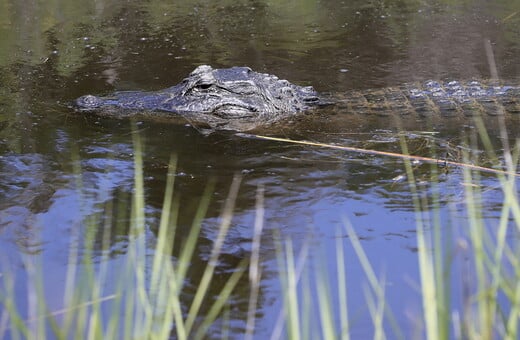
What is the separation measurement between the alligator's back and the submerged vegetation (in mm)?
1530

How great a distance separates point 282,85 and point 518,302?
467cm

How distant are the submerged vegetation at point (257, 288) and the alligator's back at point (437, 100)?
1.53 meters

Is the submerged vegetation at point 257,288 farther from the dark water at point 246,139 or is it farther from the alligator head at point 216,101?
the alligator head at point 216,101

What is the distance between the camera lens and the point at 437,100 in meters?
6.17

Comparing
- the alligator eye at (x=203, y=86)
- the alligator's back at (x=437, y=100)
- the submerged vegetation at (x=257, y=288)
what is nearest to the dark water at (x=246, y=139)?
the submerged vegetation at (x=257, y=288)

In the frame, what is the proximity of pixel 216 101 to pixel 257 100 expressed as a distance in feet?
1.16

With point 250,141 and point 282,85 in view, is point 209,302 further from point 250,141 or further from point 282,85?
point 282,85

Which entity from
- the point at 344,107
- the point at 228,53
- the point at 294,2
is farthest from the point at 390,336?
the point at 294,2

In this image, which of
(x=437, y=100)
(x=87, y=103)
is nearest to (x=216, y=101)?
(x=87, y=103)

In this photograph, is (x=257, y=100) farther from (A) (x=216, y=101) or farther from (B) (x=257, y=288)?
(B) (x=257, y=288)

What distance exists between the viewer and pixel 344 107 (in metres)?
6.23

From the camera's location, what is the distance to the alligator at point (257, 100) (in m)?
6.06

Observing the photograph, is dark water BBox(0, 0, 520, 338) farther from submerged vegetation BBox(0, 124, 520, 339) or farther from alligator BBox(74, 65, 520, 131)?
alligator BBox(74, 65, 520, 131)

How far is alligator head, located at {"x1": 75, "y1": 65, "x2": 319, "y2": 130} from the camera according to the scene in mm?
6188
